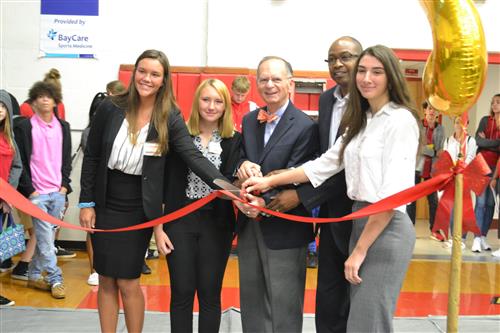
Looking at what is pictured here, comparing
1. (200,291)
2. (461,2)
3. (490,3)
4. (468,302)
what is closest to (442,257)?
(468,302)

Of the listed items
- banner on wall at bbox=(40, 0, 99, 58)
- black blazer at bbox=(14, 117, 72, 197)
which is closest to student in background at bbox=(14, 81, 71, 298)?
black blazer at bbox=(14, 117, 72, 197)

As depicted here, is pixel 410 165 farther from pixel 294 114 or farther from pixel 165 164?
pixel 165 164

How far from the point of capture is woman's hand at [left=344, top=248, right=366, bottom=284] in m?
2.18

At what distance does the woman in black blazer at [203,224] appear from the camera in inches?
110

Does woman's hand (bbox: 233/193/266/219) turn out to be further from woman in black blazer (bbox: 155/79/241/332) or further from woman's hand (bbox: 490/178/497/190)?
woman's hand (bbox: 490/178/497/190)

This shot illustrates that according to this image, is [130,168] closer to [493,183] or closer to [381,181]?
[381,181]

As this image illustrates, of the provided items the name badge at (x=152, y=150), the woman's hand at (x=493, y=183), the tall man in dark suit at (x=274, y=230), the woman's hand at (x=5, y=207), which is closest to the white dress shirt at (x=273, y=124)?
the tall man in dark suit at (x=274, y=230)

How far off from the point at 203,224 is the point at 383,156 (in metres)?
1.08

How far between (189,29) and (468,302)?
419 cm

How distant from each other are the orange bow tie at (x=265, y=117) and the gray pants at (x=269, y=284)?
1.67 feet

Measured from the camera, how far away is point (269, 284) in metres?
2.66

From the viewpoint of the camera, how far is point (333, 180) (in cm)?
254

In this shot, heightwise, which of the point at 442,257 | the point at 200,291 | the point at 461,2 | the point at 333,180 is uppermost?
the point at 461,2

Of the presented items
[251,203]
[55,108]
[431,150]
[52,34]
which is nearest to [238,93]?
[55,108]
